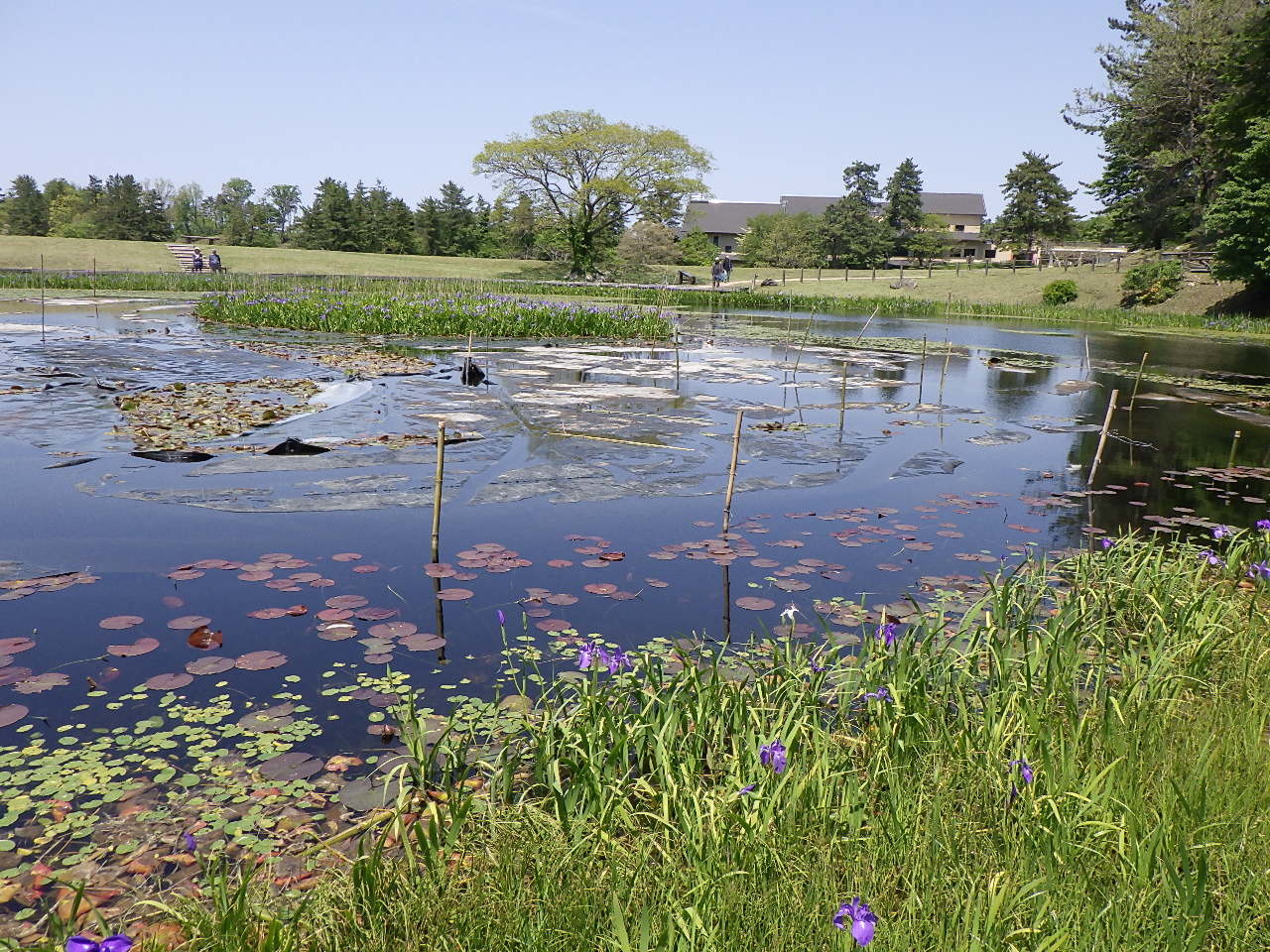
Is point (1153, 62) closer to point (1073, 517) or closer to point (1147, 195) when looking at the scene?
point (1147, 195)

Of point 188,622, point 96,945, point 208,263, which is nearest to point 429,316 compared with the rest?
point 188,622

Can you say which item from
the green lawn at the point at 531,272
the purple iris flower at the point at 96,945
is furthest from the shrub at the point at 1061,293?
the purple iris flower at the point at 96,945

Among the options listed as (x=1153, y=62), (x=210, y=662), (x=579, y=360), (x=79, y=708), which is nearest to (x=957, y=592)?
(x=210, y=662)

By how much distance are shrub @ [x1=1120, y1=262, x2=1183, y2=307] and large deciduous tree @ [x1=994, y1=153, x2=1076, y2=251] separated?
1014 inches

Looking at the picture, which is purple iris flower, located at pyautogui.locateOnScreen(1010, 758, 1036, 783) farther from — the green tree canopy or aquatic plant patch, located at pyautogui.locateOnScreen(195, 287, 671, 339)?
the green tree canopy

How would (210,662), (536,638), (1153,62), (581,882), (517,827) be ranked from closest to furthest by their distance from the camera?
(581,882) → (517,827) → (210,662) → (536,638) → (1153,62)

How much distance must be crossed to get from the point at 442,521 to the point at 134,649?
280cm

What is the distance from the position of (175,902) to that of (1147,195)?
52.0m

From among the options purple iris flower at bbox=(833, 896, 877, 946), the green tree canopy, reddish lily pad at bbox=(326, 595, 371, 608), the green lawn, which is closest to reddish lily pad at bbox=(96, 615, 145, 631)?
reddish lily pad at bbox=(326, 595, 371, 608)

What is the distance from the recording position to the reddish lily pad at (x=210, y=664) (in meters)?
4.43

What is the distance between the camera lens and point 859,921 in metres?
1.90

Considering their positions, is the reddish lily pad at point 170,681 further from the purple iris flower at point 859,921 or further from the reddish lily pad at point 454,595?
the purple iris flower at point 859,921

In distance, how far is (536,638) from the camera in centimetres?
499

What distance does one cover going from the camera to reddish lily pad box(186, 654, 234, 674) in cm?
443
